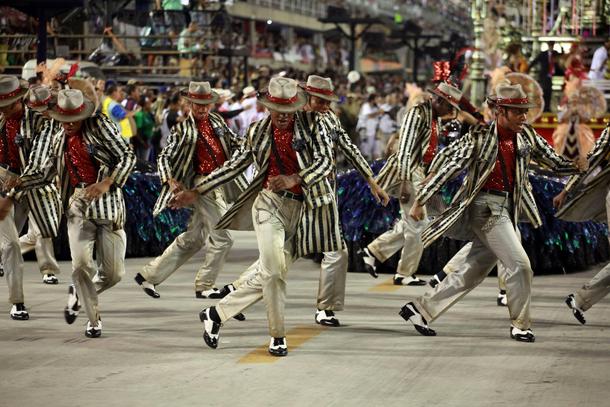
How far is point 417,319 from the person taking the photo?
999cm

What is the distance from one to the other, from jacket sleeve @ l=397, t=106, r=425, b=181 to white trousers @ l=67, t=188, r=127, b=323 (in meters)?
2.90

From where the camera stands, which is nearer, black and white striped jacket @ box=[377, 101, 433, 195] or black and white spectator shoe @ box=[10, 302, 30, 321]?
black and white spectator shoe @ box=[10, 302, 30, 321]

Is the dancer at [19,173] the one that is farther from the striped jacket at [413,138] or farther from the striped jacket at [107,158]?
the striped jacket at [413,138]

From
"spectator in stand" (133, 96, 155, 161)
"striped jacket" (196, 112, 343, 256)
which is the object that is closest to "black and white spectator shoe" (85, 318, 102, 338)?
"striped jacket" (196, 112, 343, 256)

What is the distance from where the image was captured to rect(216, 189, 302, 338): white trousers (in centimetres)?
916

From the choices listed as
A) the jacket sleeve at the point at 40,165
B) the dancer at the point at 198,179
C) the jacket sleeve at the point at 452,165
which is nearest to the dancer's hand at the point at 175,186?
the dancer at the point at 198,179

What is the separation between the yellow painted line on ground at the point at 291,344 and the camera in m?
9.02

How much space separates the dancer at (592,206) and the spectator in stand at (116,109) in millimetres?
9586

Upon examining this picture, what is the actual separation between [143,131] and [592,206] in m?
12.3

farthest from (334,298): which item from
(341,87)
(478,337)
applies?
(341,87)

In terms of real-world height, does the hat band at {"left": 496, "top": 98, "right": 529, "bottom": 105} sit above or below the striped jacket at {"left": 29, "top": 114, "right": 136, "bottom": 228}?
above

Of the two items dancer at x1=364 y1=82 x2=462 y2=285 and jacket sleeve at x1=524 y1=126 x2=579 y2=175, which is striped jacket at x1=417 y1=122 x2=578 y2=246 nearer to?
jacket sleeve at x1=524 y1=126 x2=579 y2=175

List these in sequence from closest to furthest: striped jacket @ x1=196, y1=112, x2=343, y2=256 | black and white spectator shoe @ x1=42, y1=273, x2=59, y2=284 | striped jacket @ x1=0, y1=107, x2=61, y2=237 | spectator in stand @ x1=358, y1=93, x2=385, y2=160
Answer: striped jacket @ x1=196, y1=112, x2=343, y2=256
striped jacket @ x1=0, y1=107, x2=61, y2=237
black and white spectator shoe @ x1=42, y1=273, x2=59, y2=284
spectator in stand @ x1=358, y1=93, x2=385, y2=160

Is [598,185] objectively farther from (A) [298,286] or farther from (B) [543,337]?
(A) [298,286]
